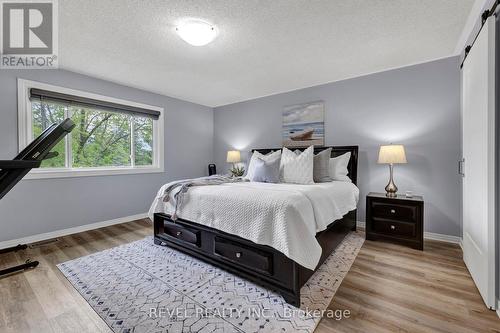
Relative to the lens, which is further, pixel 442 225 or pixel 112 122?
pixel 112 122

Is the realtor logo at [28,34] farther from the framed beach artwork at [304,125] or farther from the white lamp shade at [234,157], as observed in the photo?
the framed beach artwork at [304,125]

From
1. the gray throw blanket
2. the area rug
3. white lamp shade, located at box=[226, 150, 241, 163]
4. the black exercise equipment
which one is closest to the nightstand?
the area rug

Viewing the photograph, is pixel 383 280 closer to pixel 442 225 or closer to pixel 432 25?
pixel 442 225

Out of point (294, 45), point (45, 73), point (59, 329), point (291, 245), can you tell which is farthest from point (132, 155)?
point (291, 245)

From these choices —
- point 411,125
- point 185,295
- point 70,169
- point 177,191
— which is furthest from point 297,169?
point 70,169

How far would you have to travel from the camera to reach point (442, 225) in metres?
2.85

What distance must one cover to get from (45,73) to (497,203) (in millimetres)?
4947

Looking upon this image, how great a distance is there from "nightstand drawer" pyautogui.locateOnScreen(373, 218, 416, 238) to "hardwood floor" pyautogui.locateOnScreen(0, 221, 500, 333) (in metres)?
0.21

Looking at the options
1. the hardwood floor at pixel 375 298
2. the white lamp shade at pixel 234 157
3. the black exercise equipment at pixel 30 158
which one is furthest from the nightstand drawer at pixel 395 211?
the black exercise equipment at pixel 30 158

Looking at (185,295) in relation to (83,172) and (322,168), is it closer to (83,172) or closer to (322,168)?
(322,168)

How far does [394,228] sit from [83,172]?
14.5 feet

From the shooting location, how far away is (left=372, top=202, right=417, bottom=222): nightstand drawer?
263cm

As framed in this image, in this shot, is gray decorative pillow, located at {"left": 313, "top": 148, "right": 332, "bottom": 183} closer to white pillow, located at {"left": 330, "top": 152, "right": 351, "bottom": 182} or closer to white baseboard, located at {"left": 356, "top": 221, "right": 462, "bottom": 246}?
white pillow, located at {"left": 330, "top": 152, "right": 351, "bottom": 182}

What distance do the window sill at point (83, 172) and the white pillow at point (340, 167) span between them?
3198mm
